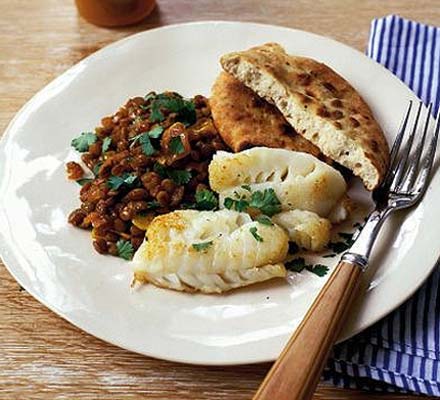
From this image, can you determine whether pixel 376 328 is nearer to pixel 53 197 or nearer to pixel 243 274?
pixel 243 274

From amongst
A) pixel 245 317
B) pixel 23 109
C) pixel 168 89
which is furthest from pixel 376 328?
pixel 23 109

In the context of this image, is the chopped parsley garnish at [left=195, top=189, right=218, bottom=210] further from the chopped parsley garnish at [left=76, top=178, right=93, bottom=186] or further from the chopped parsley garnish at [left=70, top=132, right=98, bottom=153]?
the chopped parsley garnish at [left=70, top=132, right=98, bottom=153]

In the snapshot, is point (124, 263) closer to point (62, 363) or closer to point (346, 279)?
point (62, 363)

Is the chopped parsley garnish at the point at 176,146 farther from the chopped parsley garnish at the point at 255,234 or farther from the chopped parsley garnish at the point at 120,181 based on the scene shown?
the chopped parsley garnish at the point at 255,234

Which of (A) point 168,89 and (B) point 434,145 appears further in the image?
(A) point 168,89

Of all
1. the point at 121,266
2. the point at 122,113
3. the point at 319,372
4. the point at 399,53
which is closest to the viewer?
the point at 319,372

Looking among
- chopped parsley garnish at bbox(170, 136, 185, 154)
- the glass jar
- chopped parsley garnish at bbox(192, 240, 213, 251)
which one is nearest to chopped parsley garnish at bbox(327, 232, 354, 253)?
chopped parsley garnish at bbox(192, 240, 213, 251)

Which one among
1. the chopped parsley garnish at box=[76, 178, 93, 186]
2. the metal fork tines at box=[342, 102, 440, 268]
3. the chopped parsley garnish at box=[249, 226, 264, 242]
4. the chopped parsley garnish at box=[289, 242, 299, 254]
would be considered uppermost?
the metal fork tines at box=[342, 102, 440, 268]
